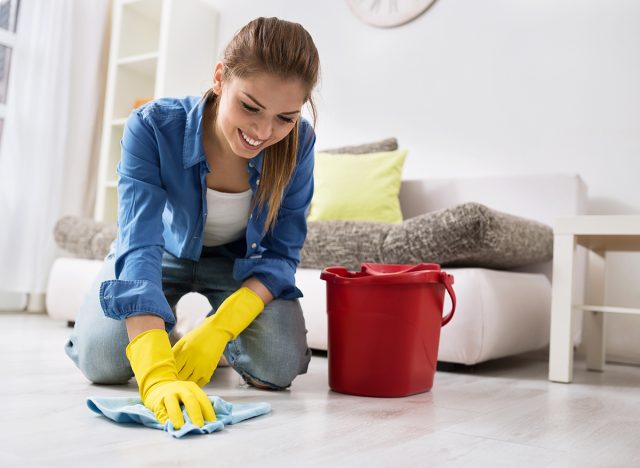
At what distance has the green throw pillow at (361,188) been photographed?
2385 mm

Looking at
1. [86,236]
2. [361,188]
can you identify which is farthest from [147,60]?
[361,188]

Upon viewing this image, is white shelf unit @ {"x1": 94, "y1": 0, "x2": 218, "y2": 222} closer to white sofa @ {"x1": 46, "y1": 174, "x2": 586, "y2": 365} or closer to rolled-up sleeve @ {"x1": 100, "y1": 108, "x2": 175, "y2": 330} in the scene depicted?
white sofa @ {"x1": 46, "y1": 174, "x2": 586, "y2": 365}

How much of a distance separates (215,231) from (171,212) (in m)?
0.10

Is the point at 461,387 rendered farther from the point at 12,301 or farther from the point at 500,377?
the point at 12,301

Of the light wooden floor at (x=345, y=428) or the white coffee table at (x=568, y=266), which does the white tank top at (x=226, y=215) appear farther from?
the white coffee table at (x=568, y=266)

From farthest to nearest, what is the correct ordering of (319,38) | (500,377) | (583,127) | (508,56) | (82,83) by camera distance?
(82,83) → (319,38) → (508,56) → (583,127) → (500,377)

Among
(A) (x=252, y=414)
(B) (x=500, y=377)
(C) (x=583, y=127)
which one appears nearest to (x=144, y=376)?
(A) (x=252, y=414)

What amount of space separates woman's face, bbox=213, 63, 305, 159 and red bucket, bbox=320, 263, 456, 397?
35cm

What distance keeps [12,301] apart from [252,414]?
249cm

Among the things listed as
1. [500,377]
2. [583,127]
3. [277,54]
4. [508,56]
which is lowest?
[500,377]

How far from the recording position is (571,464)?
893 mm

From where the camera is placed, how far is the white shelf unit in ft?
10.6

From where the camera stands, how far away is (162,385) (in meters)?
1.04

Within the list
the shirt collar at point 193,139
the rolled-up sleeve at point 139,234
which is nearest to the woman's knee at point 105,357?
the rolled-up sleeve at point 139,234
